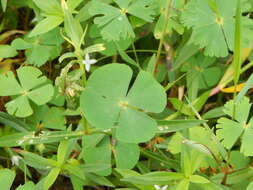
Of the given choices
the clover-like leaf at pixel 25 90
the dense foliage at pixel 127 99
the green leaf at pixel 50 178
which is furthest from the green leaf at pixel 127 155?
the clover-like leaf at pixel 25 90

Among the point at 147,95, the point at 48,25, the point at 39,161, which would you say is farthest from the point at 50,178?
the point at 48,25

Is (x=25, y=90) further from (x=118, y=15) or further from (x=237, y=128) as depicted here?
(x=237, y=128)

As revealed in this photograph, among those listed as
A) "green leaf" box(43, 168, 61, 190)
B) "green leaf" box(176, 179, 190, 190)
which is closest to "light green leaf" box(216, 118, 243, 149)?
"green leaf" box(176, 179, 190, 190)

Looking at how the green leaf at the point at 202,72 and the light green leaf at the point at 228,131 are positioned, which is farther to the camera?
the green leaf at the point at 202,72

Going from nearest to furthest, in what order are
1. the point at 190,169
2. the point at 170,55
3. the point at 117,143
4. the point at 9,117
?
the point at 190,169 < the point at 117,143 < the point at 9,117 < the point at 170,55

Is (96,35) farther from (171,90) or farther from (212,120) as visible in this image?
(212,120)

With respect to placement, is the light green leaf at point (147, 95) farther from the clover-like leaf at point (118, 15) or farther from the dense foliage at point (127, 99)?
the clover-like leaf at point (118, 15)

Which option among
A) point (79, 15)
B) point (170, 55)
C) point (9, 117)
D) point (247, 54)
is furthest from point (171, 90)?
point (9, 117)
